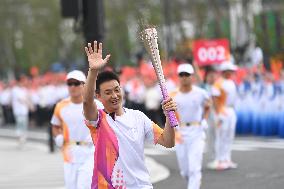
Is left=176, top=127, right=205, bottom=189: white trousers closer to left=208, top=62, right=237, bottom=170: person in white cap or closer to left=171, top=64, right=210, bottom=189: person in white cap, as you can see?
left=171, top=64, right=210, bottom=189: person in white cap

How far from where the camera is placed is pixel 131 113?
643cm

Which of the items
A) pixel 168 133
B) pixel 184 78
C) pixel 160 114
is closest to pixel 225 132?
pixel 184 78

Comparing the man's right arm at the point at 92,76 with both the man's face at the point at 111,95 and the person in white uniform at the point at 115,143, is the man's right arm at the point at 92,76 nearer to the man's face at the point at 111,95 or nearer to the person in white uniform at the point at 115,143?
the person in white uniform at the point at 115,143

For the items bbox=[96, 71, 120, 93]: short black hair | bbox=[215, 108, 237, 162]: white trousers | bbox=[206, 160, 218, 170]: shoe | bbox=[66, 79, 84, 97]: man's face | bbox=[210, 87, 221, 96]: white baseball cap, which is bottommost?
bbox=[206, 160, 218, 170]: shoe

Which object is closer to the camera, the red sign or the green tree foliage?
the red sign

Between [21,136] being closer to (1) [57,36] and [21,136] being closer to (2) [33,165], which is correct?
(2) [33,165]

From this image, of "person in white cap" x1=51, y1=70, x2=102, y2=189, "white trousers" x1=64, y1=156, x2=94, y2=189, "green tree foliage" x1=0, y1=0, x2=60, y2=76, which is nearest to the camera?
"white trousers" x1=64, y1=156, x2=94, y2=189

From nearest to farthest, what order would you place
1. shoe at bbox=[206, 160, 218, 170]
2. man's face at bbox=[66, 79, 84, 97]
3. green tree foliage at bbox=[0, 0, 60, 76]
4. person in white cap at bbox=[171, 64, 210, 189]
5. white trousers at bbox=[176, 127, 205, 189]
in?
man's face at bbox=[66, 79, 84, 97]
white trousers at bbox=[176, 127, 205, 189]
person in white cap at bbox=[171, 64, 210, 189]
shoe at bbox=[206, 160, 218, 170]
green tree foliage at bbox=[0, 0, 60, 76]

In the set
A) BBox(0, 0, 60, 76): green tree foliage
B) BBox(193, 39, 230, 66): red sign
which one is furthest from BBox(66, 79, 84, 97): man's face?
BBox(0, 0, 60, 76): green tree foliage

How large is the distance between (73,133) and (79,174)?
0.96 metres

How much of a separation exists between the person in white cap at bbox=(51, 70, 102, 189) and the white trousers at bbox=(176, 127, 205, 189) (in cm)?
171

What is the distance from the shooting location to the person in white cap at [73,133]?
9195 mm

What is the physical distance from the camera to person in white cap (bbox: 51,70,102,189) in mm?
9195

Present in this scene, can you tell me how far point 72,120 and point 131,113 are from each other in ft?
10.2
